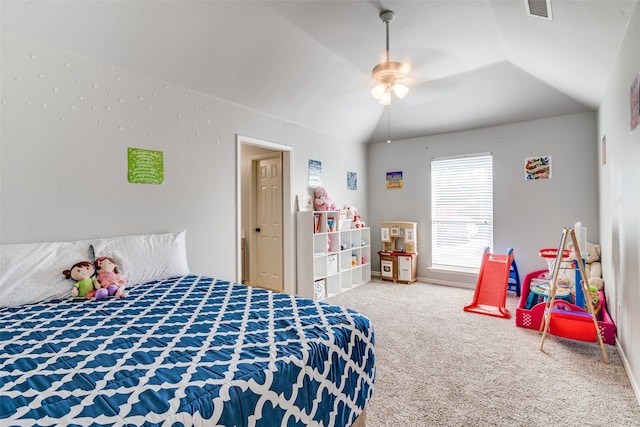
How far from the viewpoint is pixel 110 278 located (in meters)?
2.23

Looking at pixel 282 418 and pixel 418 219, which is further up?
pixel 418 219

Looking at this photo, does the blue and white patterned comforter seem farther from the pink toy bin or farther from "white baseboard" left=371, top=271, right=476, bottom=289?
"white baseboard" left=371, top=271, right=476, bottom=289

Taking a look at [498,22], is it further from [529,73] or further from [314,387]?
[314,387]

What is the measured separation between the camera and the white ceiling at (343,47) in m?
2.29

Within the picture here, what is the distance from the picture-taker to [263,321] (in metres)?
1.69

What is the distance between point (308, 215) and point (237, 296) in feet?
6.99

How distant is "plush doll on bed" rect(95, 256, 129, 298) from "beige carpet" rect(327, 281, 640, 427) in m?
1.83

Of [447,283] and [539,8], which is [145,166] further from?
[447,283]

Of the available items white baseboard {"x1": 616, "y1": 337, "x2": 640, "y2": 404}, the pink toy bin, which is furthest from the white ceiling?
white baseboard {"x1": 616, "y1": 337, "x2": 640, "y2": 404}

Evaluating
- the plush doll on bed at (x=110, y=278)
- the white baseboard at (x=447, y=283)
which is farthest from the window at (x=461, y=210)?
the plush doll on bed at (x=110, y=278)

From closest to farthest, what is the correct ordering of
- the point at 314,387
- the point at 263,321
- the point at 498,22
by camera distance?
1. the point at 314,387
2. the point at 263,321
3. the point at 498,22

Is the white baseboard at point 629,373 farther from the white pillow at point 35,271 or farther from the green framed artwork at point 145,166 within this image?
the green framed artwork at point 145,166

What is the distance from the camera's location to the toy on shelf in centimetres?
365

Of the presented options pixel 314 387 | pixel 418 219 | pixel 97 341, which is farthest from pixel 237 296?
pixel 418 219
